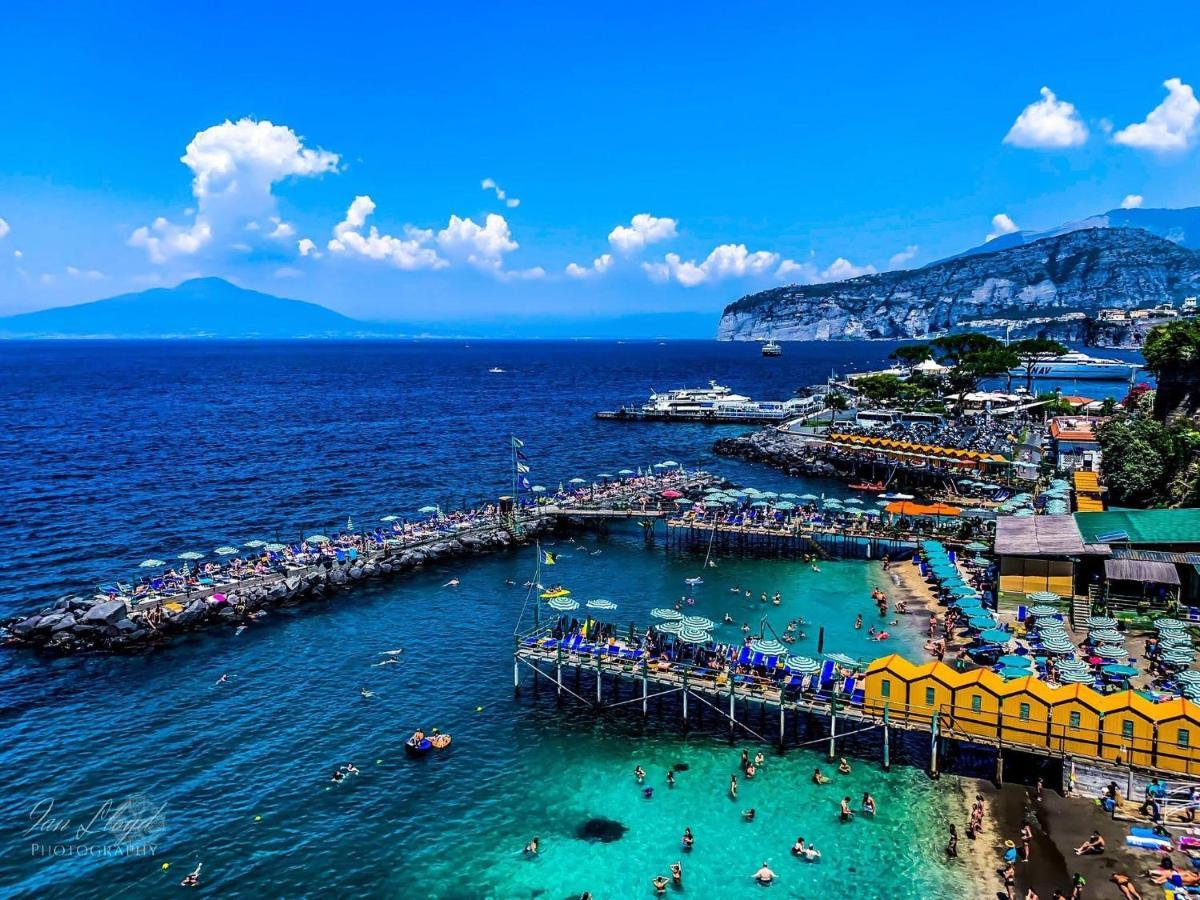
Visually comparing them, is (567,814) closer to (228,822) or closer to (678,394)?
(228,822)

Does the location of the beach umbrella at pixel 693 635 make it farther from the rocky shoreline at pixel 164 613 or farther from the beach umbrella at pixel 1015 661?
the rocky shoreline at pixel 164 613

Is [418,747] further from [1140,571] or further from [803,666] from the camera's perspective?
[1140,571]

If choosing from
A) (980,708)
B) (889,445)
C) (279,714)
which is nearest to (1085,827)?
(980,708)

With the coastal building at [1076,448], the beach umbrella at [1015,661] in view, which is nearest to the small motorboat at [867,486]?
the coastal building at [1076,448]

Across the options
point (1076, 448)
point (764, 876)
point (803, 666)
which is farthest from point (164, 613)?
point (1076, 448)
